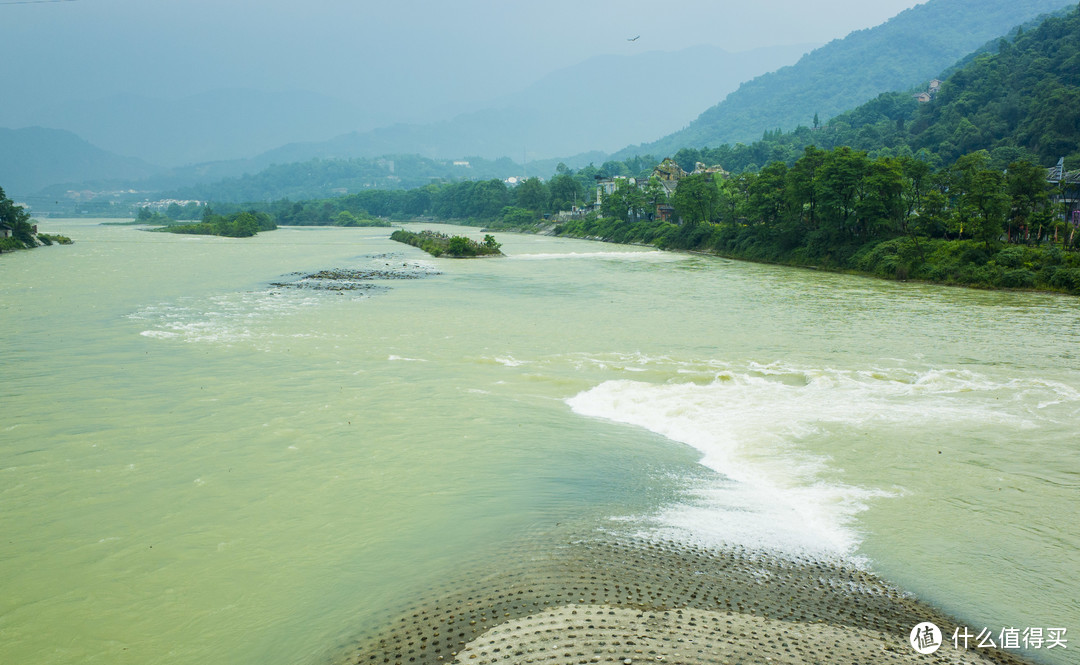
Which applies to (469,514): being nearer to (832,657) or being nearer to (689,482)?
(689,482)

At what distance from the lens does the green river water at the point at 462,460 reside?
5695mm

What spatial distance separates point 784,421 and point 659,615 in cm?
619

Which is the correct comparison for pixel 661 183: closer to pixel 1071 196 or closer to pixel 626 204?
pixel 626 204

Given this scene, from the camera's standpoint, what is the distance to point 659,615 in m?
4.94

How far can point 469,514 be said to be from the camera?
726 cm

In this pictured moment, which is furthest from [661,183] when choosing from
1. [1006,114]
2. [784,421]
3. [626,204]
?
[784,421]

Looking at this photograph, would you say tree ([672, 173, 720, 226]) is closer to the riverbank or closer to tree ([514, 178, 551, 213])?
the riverbank

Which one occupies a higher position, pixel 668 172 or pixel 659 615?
pixel 668 172

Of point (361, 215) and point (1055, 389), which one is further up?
point (361, 215)

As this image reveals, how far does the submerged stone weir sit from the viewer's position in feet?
14.7

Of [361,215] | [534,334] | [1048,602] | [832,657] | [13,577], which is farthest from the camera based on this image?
[361,215]

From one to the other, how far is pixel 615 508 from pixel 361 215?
118 metres

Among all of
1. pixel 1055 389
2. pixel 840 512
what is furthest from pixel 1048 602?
pixel 1055 389

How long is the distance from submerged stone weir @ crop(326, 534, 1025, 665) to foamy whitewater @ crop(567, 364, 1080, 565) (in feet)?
2.07
